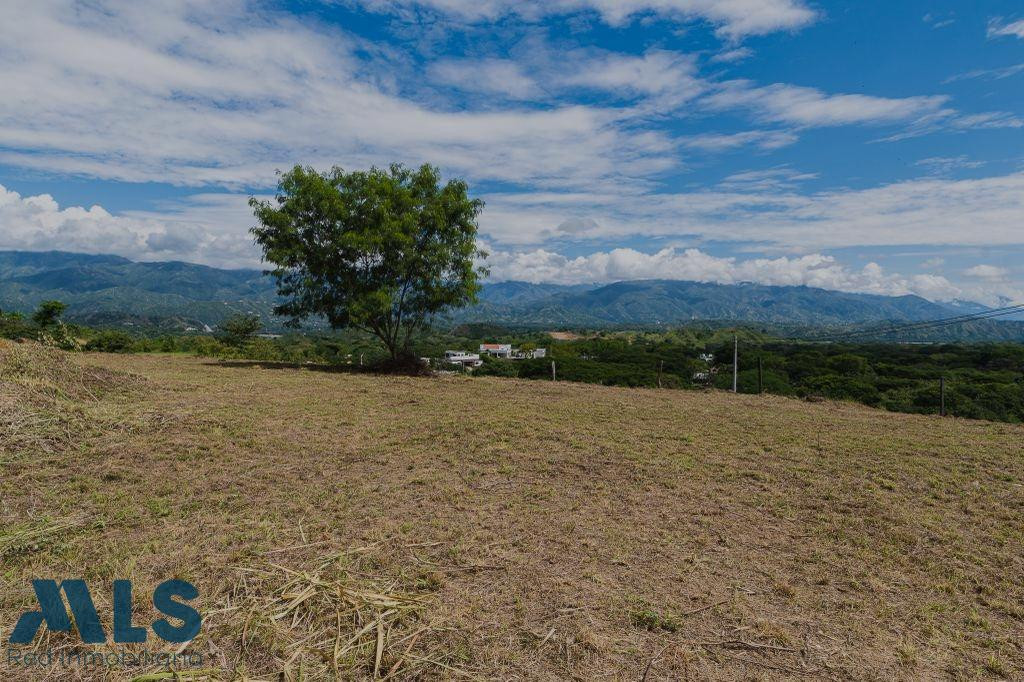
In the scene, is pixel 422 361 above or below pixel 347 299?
below

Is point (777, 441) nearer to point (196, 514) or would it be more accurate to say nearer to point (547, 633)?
point (547, 633)

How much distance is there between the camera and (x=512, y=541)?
5.45 meters

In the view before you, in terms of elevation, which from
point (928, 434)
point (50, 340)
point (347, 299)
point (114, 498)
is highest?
point (347, 299)

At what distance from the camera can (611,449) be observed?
30.7 ft

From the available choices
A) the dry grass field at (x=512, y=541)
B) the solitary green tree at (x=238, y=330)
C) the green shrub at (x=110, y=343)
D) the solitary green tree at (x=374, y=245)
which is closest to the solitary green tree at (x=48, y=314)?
the green shrub at (x=110, y=343)

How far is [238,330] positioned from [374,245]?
17730 mm

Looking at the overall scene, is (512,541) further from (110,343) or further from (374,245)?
(110,343)

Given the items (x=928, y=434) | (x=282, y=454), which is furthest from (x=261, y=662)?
(x=928, y=434)

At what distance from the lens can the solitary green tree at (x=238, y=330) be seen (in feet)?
103

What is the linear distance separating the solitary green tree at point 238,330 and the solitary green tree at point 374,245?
12.7 metres

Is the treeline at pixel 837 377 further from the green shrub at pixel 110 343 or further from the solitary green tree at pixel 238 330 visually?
the green shrub at pixel 110 343

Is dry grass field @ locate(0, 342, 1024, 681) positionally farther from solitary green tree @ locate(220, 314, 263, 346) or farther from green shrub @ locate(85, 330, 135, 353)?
solitary green tree @ locate(220, 314, 263, 346)

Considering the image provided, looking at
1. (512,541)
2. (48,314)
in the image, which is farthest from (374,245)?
(48,314)

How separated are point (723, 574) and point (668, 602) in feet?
3.00
